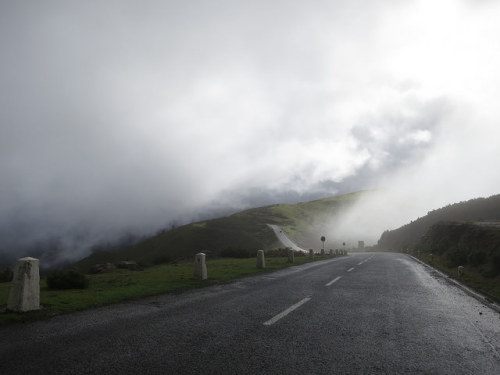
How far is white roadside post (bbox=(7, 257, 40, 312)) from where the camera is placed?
660 cm

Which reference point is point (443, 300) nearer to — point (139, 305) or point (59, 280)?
point (139, 305)

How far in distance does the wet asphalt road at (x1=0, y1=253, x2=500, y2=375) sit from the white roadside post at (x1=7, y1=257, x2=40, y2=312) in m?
1.09

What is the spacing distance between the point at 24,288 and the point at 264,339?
18.6ft

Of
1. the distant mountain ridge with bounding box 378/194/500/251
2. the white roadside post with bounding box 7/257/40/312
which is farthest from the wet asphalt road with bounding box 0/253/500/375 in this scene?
the distant mountain ridge with bounding box 378/194/500/251

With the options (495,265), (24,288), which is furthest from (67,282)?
(495,265)

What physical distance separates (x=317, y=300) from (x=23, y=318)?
661cm

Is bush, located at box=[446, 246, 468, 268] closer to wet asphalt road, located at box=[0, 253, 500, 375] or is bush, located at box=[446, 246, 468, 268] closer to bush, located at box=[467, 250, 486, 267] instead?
bush, located at box=[467, 250, 486, 267]

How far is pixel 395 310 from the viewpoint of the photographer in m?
6.69

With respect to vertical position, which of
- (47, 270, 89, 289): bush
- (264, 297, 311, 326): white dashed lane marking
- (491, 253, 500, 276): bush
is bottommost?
(491, 253, 500, 276): bush

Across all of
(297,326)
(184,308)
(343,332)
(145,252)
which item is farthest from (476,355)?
(145,252)

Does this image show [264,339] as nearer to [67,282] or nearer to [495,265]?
[67,282]

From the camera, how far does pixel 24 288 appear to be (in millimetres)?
6684

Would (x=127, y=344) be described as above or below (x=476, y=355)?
above

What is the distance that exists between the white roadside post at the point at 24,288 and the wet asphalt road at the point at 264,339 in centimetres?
109
